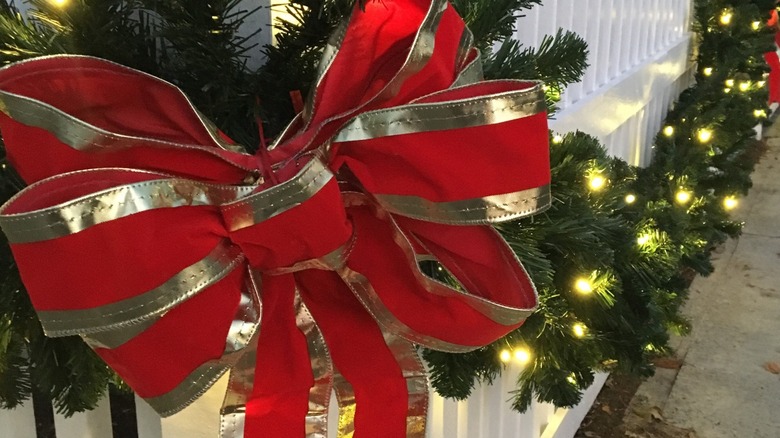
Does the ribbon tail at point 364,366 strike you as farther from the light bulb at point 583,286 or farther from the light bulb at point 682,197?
the light bulb at point 682,197

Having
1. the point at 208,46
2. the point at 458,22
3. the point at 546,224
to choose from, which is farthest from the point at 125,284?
the point at 546,224

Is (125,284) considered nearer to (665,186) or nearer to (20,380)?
(20,380)

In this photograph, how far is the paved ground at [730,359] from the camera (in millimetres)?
1752

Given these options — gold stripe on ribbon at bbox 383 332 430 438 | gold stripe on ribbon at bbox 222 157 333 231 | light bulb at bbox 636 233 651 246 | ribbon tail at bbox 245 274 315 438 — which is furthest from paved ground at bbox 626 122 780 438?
gold stripe on ribbon at bbox 222 157 333 231

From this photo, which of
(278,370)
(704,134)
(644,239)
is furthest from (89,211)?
(704,134)

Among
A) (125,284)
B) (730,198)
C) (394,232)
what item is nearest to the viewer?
(125,284)

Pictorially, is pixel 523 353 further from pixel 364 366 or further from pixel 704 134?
pixel 704 134

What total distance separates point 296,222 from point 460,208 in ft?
0.37

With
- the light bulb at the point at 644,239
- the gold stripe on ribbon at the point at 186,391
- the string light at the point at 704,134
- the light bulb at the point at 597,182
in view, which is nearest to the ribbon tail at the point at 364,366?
the gold stripe on ribbon at the point at 186,391

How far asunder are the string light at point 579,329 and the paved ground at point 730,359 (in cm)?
105

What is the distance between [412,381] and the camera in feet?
1.78

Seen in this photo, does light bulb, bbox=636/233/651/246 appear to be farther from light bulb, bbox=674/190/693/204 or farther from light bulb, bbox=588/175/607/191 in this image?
light bulb, bbox=674/190/693/204

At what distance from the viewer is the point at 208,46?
1.53 feet

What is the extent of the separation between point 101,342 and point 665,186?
151cm
